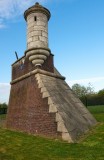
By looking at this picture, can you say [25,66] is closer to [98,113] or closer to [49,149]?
[49,149]

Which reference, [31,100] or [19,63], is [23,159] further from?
[19,63]

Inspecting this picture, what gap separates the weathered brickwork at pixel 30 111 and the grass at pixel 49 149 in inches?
32.9

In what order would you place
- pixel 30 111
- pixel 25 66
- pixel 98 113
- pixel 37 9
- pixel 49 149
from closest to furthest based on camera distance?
pixel 49 149, pixel 30 111, pixel 37 9, pixel 25 66, pixel 98 113

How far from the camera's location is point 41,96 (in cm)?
1366

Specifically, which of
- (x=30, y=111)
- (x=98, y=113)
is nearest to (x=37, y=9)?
(x=30, y=111)

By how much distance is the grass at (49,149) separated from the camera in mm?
8570

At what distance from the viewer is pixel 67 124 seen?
11859 mm

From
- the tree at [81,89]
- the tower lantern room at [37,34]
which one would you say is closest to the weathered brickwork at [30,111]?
the tower lantern room at [37,34]

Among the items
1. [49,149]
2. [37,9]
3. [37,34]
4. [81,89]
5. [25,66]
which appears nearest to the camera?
[49,149]

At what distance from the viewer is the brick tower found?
1230 cm

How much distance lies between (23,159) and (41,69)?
27.2ft

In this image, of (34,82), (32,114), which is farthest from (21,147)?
(34,82)

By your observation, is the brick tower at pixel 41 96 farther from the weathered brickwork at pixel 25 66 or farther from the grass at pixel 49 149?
the grass at pixel 49 149

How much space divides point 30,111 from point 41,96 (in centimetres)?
136
